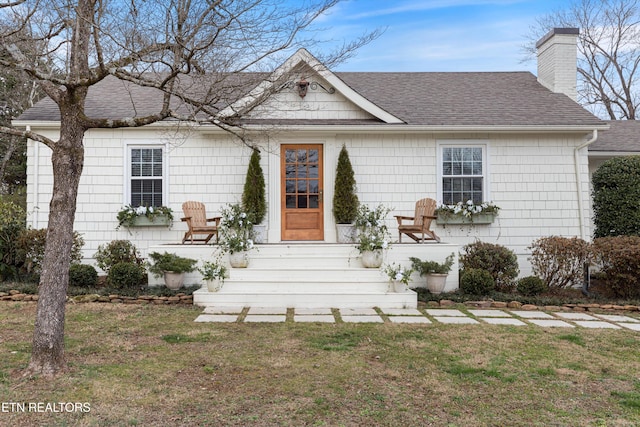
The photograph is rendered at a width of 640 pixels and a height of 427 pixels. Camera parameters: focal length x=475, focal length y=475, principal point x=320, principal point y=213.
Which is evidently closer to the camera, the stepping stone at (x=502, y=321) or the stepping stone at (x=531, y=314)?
the stepping stone at (x=502, y=321)

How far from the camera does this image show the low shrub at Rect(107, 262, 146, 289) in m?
7.62

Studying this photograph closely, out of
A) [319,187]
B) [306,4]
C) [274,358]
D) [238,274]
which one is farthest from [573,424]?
[319,187]

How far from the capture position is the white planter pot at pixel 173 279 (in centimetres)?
760

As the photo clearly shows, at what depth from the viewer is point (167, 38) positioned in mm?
4098

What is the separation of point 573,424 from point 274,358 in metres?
2.35

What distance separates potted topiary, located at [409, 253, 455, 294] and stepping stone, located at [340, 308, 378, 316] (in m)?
1.49

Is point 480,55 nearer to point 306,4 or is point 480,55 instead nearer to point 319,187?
point 319,187

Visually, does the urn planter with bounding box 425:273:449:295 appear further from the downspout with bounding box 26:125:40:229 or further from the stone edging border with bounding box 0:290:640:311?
Result: the downspout with bounding box 26:125:40:229

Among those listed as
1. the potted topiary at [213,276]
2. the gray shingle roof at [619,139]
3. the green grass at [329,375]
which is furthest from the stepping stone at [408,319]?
the gray shingle roof at [619,139]

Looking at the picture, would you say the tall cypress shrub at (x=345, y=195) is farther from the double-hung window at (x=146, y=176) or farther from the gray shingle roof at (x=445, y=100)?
the double-hung window at (x=146, y=176)

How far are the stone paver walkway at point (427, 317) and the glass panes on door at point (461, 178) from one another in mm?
3009

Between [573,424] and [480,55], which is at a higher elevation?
[480,55]

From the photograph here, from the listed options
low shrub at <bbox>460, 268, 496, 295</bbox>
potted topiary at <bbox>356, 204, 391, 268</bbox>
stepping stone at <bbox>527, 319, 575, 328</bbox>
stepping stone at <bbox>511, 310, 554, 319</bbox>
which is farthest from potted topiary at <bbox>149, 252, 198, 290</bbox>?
stepping stone at <bbox>527, 319, 575, 328</bbox>

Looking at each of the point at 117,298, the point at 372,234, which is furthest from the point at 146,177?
the point at 372,234
